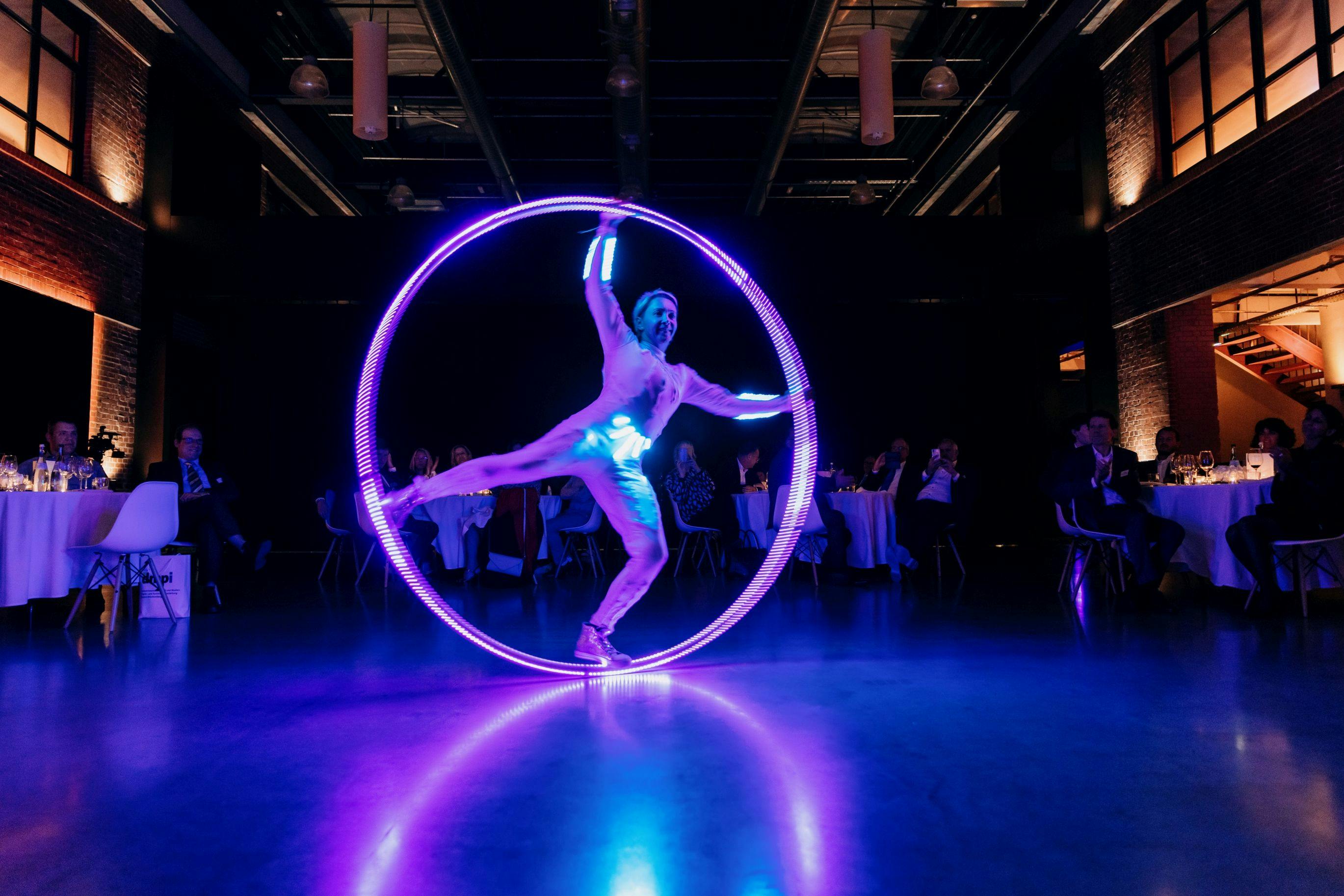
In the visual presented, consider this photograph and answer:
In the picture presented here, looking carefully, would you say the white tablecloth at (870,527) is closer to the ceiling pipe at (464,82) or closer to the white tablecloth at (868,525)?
the white tablecloth at (868,525)

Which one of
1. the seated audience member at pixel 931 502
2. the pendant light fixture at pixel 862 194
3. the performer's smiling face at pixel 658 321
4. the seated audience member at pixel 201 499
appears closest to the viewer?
the performer's smiling face at pixel 658 321

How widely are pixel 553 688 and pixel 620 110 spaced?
28.2 feet

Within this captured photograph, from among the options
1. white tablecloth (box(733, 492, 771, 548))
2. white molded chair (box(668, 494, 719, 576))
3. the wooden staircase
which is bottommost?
white molded chair (box(668, 494, 719, 576))

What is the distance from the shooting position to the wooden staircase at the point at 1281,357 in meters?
15.1

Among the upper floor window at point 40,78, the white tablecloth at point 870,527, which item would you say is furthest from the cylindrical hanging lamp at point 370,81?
the white tablecloth at point 870,527

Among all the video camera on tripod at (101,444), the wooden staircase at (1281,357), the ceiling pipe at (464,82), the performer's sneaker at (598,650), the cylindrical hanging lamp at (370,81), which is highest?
the ceiling pipe at (464,82)

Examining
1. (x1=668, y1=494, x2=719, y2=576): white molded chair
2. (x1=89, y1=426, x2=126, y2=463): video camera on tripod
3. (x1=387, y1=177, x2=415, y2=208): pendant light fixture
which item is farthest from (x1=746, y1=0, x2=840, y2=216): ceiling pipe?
(x1=89, y1=426, x2=126, y2=463): video camera on tripod

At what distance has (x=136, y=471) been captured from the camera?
35.4ft

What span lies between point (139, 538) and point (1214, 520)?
740cm

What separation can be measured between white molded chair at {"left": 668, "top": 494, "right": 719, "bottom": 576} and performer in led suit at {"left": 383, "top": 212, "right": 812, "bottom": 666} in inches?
201

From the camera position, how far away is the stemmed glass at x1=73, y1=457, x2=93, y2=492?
609cm

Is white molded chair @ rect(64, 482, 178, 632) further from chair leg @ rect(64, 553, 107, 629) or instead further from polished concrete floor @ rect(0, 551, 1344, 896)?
polished concrete floor @ rect(0, 551, 1344, 896)

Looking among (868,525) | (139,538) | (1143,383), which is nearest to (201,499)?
(139,538)

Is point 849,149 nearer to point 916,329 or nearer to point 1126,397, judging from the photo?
point 916,329
